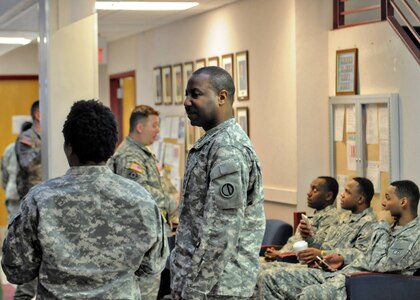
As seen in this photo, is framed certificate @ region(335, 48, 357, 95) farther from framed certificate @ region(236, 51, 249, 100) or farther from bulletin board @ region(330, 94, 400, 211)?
framed certificate @ region(236, 51, 249, 100)

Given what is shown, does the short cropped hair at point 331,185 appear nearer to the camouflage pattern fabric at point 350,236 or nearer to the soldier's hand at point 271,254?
the camouflage pattern fabric at point 350,236

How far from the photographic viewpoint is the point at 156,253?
123 inches

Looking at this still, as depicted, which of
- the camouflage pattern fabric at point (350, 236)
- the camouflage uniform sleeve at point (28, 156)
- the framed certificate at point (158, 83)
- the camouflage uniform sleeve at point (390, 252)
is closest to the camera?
the camouflage uniform sleeve at point (390, 252)

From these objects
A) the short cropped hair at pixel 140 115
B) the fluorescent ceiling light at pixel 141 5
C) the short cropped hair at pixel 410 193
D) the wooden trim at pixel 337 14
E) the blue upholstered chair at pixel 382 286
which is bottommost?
the blue upholstered chair at pixel 382 286

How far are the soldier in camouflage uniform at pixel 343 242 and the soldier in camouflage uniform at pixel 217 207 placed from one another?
274cm

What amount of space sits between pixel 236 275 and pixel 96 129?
0.85 meters

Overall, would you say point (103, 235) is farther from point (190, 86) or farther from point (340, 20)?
point (340, 20)

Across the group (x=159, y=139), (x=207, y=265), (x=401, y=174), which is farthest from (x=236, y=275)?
(x=159, y=139)

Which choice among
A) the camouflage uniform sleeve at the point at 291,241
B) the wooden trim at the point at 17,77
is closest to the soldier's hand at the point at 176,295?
the camouflage uniform sleeve at the point at 291,241

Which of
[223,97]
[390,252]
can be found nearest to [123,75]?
[390,252]

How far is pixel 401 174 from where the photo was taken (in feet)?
21.9

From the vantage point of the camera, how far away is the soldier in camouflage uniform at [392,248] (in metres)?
A: 5.64

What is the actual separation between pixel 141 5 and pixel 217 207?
20.0 ft

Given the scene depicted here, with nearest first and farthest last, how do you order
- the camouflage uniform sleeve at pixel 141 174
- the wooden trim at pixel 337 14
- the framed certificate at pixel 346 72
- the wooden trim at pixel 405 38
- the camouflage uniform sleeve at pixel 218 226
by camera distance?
1. the camouflage uniform sleeve at pixel 218 226
2. the camouflage uniform sleeve at pixel 141 174
3. the wooden trim at pixel 405 38
4. the framed certificate at pixel 346 72
5. the wooden trim at pixel 337 14
